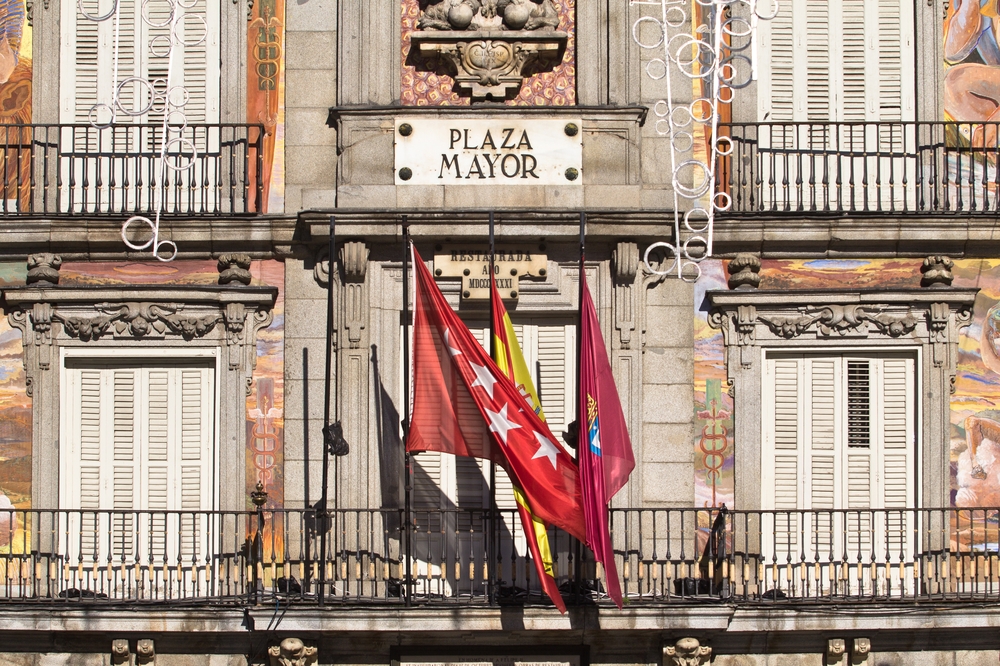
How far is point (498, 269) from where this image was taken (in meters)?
15.5

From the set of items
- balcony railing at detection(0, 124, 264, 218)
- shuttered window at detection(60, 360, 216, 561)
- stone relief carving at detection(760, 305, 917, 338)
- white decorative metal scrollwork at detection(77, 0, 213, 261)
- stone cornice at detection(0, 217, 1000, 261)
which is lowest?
shuttered window at detection(60, 360, 216, 561)

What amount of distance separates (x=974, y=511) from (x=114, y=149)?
8.12 m

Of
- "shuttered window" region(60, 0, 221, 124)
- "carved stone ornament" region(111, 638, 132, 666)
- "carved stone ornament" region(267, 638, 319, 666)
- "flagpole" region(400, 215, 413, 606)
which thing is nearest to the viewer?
"flagpole" region(400, 215, 413, 606)

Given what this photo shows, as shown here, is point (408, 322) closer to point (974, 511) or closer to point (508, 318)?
point (508, 318)

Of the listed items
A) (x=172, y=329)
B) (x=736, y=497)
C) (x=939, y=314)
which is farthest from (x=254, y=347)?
(x=939, y=314)

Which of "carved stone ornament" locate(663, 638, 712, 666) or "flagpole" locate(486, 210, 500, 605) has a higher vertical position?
"flagpole" locate(486, 210, 500, 605)

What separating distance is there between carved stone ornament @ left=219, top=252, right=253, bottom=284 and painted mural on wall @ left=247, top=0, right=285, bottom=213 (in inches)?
19.5

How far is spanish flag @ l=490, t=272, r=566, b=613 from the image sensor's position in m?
14.4

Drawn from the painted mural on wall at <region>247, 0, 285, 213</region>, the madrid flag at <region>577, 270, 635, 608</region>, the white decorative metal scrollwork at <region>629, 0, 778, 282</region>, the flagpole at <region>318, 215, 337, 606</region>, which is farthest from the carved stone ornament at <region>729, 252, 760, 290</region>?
the painted mural on wall at <region>247, 0, 285, 213</region>

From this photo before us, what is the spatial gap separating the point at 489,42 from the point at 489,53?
0.34 ft

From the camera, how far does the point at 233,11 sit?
16000 mm

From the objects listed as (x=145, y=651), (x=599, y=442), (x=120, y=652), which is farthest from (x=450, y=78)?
(x=120, y=652)

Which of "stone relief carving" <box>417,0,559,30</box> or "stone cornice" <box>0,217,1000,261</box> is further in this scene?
"stone relief carving" <box>417,0,559,30</box>

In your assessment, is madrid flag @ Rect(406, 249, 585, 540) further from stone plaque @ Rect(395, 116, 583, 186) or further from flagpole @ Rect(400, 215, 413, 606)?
stone plaque @ Rect(395, 116, 583, 186)
